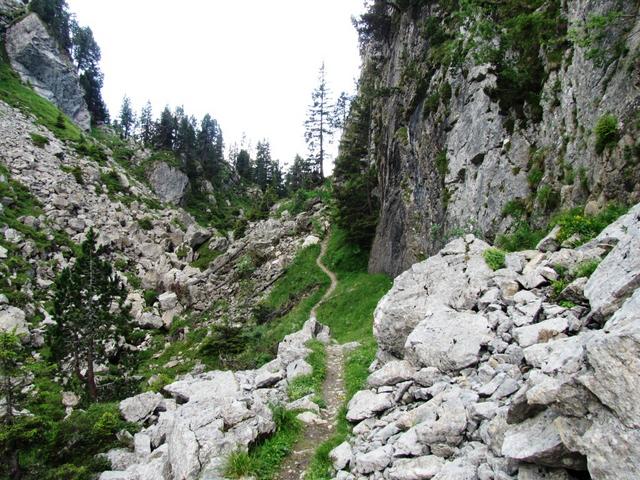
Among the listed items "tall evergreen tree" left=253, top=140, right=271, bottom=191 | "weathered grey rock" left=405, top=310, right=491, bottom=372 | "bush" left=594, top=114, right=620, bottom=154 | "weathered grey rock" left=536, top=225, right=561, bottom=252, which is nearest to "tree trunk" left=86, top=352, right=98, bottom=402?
"weathered grey rock" left=405, top=310, right=491, bottom=372

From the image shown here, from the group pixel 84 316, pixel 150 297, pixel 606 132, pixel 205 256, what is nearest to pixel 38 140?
pixel 205 256

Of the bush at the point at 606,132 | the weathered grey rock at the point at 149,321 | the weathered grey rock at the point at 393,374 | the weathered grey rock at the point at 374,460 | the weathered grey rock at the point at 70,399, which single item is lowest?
the weathered grey rock at the point at 70,399

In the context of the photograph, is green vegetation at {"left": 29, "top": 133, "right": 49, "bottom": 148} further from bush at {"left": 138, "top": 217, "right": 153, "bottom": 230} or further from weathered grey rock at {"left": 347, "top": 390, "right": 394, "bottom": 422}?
weathered grey rock at {"left": 347, "top": 390, "right": 394, "bottom": 422}

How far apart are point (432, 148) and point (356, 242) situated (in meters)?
16.7

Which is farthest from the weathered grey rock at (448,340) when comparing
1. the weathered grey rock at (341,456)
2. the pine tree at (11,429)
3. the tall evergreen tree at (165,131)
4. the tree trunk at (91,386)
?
the tall evergreen tree at (165,131)

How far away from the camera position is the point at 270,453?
34.3 feet

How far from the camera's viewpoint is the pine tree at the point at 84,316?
26.3 m

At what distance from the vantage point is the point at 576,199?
51.6 feet

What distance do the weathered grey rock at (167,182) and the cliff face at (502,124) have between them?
207 feet

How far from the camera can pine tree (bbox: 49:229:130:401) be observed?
26312mm

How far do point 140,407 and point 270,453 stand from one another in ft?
32.7

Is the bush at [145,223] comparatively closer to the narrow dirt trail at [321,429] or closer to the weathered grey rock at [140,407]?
the weathered grey rock at [140,407]

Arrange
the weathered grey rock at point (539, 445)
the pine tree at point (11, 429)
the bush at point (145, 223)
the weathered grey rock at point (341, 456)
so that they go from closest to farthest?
the weathered grey rock at point (539, 445) → the weathered grey rock at point (341, 456) → the pine tree at point (11, 429) → the bush at point (145, 223)

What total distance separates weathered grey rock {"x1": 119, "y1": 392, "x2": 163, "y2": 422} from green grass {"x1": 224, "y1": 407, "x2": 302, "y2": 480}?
8.35 meters
